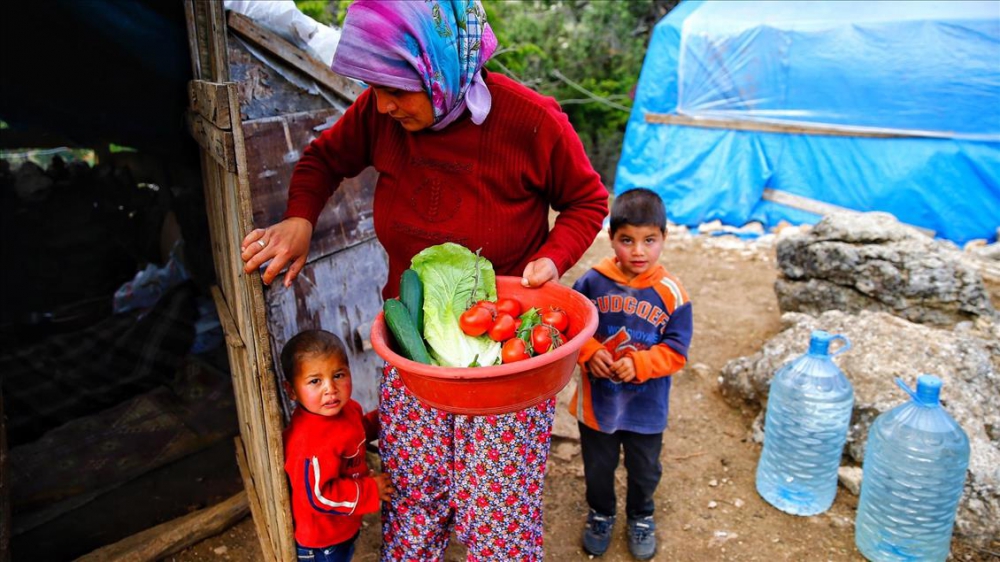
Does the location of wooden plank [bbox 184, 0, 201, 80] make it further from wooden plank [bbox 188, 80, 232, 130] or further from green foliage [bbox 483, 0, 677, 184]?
green foliage [bbox 483, 0, 677, 184]

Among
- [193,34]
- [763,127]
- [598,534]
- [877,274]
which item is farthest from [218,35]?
[763,127]

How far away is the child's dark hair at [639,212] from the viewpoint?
263 cm

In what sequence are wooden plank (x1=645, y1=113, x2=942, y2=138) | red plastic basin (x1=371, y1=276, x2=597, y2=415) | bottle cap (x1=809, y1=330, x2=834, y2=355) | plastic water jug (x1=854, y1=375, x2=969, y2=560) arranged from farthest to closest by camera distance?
wooden plank (x1=645, y1=113, x2=942, y2=138) < bottle cap (x1=809, y1=330, x2=834, y2=355) < plastic water jug (x1=854, y1=375, x2=969, y2=560) < red plastic basin (x1=371, y1=276, x2=597, y2=415)

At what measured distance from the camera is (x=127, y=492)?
3.77 m

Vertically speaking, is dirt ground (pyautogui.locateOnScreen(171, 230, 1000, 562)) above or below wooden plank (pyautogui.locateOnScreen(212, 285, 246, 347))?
below

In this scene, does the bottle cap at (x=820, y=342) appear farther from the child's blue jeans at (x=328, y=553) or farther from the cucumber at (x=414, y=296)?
the child's blue jeans at (x=328, y=553)

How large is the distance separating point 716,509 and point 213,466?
2.90 m

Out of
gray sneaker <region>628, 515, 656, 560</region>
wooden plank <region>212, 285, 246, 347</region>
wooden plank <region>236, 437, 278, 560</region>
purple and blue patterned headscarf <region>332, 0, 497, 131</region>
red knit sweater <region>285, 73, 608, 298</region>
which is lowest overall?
gray sneaker <region>628, 515, 656, 560</region>

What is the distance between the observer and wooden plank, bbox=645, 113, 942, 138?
8539 mm

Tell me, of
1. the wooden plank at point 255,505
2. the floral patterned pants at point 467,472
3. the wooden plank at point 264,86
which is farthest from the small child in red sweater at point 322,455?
the wooden plank at point 264,86

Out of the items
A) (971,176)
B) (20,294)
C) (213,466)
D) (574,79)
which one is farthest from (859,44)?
(20,294)

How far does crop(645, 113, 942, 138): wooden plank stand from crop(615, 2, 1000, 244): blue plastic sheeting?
5 cm

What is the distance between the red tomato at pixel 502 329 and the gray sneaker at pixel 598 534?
5.36ft

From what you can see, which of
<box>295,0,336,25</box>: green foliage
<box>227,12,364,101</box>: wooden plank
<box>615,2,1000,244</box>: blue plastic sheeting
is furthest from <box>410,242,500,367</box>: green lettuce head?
<box>615,2,1000,244</box>: blue plastic sheeting
